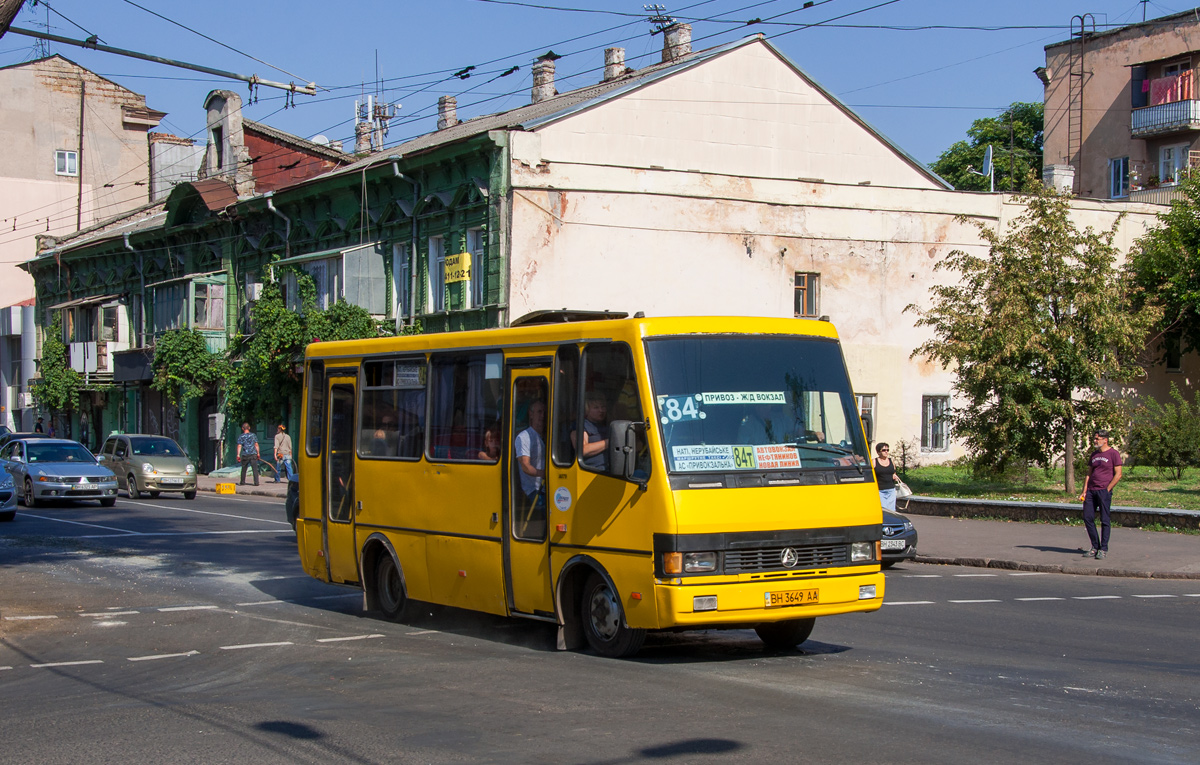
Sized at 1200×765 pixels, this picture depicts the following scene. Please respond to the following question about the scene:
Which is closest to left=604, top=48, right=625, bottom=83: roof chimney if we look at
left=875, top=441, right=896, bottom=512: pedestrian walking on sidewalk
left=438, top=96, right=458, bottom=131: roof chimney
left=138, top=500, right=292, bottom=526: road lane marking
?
left=438, top=96, right=458, bottom=131: roof chimney

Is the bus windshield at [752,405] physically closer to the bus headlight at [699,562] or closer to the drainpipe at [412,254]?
the bus headlight at [699,562]

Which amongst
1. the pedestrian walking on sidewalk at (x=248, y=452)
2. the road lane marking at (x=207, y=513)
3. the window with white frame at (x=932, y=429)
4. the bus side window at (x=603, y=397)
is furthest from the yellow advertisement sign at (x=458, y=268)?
the bus side window at (x=603, y=397)

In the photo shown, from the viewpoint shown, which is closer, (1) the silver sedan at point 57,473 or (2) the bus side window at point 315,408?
(2) the bus side window at point 315,408

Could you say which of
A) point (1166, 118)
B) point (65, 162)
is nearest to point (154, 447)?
point (65, 162)

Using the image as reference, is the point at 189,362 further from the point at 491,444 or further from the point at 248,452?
the point at 491,444

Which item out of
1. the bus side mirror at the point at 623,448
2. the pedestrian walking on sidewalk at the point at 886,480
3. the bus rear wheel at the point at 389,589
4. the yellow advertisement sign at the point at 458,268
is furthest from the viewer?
the yellow advertisement sign at the point at 458,268

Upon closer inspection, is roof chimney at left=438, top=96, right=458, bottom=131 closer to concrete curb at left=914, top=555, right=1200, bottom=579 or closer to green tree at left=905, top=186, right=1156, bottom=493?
green tree at left=905, top=186, right=1156, bottom=493

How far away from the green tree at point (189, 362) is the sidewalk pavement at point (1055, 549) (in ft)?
101

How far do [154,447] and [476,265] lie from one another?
990 centimetres

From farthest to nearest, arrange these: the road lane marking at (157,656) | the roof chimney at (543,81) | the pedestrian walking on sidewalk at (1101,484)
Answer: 1. the roof chimney at (543,81)
2. the pedestrian walking on sidewalk at (1101,484)
3. the road lane marking at (157,656)

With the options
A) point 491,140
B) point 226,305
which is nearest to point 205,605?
point 491,140

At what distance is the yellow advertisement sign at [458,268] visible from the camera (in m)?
34.8

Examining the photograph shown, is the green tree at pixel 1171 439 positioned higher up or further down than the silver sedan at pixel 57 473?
higher up

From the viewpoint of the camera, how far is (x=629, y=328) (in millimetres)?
9586
